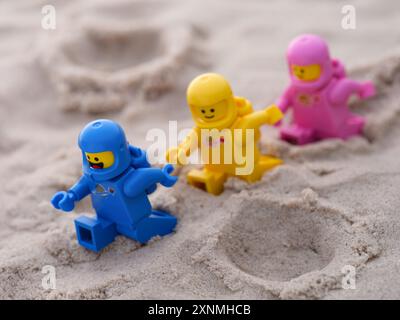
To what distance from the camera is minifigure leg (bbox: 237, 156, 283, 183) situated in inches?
80.8

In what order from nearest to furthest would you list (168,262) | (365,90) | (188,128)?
(168,262)
(365,90)
(188,128)

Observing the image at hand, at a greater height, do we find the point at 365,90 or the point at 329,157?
the point at 365,90

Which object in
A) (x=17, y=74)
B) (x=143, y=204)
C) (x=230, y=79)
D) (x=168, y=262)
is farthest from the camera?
(x=17, y=74)

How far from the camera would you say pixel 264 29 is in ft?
10.0

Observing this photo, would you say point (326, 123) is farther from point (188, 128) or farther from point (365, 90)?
point (188, 128)

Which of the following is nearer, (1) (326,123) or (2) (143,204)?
(2) (143,204)

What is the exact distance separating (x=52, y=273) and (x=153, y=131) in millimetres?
940

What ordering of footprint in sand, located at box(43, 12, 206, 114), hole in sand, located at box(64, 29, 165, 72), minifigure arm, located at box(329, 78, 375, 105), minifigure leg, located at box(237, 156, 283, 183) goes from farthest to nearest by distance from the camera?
hole in sand, located at box(64, 29, 165, 72)
footprint in sand, located at box(43, 12, 206, 114)
minifigure arm, located at box(329, 78, 375, 105)
minifigure leg, located at box(237, 156, 283, 183)

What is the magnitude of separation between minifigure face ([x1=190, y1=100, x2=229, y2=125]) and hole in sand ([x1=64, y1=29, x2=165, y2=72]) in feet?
3.60

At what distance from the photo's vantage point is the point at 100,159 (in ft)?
5.70

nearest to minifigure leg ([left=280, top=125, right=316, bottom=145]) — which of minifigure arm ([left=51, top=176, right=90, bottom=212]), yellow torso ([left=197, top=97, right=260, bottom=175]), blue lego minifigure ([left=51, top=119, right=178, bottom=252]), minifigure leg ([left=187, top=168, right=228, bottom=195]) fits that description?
yellow torso ([left=197, top=97, right=260, bottom=175])

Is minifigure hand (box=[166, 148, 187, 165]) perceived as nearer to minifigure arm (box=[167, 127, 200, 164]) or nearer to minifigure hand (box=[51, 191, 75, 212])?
minifigure arm (box=[167, 127, 200, 164])

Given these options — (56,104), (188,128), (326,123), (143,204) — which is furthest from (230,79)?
(143,204)
